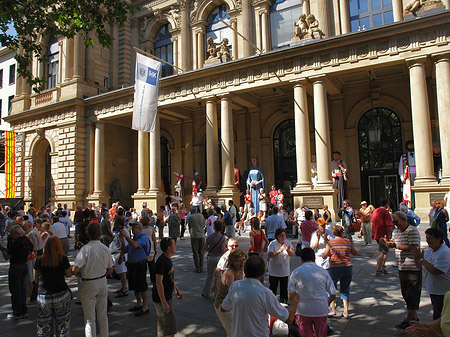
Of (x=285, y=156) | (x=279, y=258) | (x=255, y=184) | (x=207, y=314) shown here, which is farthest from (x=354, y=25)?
(x=207, y=314)

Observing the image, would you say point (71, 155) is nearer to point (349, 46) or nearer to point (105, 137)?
point (105, 137)

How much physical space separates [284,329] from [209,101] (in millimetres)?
16439

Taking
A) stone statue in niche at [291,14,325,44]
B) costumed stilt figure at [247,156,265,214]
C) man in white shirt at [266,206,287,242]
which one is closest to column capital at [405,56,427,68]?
stone statue in niche at [291,14,325,44]

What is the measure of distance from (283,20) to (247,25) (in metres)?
2.26

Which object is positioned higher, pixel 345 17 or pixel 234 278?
pixel 345 17

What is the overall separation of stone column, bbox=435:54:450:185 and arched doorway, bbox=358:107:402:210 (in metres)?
5.02

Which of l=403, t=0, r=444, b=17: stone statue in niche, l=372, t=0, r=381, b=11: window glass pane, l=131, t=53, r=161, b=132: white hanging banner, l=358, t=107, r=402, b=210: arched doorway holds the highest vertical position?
l=372, t=0, r=381, b=11: window glass pane

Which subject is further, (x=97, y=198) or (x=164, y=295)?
(x=97, y=198)

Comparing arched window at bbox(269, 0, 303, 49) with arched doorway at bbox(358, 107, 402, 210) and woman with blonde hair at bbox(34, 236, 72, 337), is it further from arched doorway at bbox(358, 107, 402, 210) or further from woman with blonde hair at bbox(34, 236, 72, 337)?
woman with blonde hair at bbox(34, 236, 72, 337)

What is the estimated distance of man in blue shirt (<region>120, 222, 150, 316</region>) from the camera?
21.4 ft

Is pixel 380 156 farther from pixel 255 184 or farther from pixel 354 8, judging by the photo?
pixel 354 8

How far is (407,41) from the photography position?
15.3m

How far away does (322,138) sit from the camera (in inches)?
665

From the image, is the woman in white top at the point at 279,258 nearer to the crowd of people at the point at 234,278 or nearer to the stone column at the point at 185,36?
the crowd of people at the point at 234,278
